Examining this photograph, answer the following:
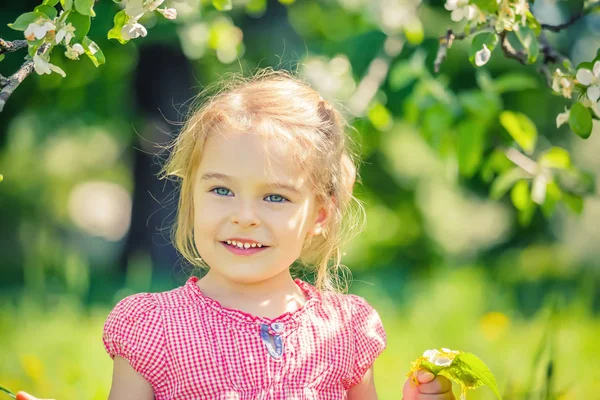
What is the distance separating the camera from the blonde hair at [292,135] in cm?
208

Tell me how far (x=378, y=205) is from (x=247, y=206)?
295 cm

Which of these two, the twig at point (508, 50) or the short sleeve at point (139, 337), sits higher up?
the twig at point (508, 50)

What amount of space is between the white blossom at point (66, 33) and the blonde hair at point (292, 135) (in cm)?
46

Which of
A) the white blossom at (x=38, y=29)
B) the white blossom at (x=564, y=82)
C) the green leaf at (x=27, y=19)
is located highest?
the green leaf at (x=27, y=19)

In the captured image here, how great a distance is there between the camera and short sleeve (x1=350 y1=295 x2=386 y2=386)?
7.16ft

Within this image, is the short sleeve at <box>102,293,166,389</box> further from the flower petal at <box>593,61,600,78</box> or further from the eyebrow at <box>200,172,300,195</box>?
the flower petal at <box>593,61,600,78</box>

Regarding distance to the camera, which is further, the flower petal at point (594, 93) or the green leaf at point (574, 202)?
the green leaf at point (574, 202)

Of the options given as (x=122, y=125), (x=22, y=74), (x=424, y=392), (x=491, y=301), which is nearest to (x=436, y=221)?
(x=491, y=301)

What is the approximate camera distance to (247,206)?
6.51ft

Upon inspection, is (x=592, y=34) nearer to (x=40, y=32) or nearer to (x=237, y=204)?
(x=237, y=204)

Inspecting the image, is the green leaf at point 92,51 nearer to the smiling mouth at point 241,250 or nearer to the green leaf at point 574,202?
the smiling mouth at point 241,250

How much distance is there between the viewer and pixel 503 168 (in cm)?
333

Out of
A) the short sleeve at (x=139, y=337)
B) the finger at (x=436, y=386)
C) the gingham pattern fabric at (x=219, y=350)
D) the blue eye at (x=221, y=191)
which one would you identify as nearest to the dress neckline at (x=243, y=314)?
the gingham pattern fabric at (x=219, y=350)

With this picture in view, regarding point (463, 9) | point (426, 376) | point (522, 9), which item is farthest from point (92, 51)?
point (426, 376)
